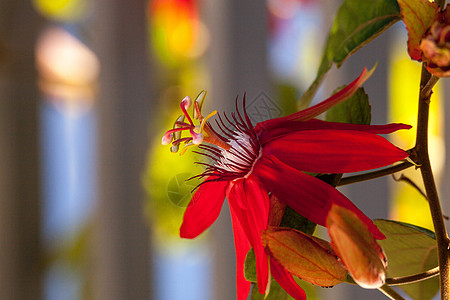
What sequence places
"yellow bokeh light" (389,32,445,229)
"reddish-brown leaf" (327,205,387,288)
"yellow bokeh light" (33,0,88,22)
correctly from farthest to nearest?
"yellow bokeh light" (33,0,88,22), "yellow bokeh light" (389,32,445,229), "reddish-brown leaf" (327,205,387,288)

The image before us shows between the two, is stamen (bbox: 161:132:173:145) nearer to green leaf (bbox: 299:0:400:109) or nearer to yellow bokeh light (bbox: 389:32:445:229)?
green leaf (bbox: 299:0:400:109)

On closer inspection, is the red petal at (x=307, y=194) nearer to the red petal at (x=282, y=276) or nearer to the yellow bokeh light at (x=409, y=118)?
the red petal at (x=282, y=276)

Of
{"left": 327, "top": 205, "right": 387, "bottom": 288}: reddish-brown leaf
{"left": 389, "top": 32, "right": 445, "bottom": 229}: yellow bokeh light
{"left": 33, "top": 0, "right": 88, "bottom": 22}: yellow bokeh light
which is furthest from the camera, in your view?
{"left": 33, "top": 0, "right": 88, "bottom": 22}: yellow bokeh light

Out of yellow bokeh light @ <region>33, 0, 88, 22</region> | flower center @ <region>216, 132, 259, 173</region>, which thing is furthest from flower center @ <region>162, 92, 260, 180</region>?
yellow bokeh light @ <region>33, 0, 88, 22</region>

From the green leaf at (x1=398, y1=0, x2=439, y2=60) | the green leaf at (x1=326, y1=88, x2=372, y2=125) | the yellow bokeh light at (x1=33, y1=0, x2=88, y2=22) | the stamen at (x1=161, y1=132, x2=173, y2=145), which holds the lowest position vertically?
the stamen at (x1=161, y1=132, x2=173, y2=145)

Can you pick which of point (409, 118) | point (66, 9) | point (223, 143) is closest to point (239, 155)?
point (223, 143)

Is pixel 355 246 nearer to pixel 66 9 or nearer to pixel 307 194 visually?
pixel 307 194

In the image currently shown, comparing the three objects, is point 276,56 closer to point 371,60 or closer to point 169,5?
point 371,60
